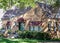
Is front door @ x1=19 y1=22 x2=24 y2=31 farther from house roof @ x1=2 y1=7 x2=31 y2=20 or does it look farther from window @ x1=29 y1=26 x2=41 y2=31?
house roof @ x1=2 y1=7 x2=31 y2=20

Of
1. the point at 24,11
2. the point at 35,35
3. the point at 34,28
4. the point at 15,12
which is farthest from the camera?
the point at 15,12

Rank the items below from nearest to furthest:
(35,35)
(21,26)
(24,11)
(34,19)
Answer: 1. (35,35)
2. (34,19)
3. (24,11)
4. (21,26)

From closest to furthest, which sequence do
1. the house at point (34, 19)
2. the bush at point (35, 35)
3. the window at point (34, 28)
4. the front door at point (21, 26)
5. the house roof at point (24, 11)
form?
the bush at point (35, 35) → the house at point (34, 19) → the house roof at point (24, 11) → the window at point (34, 28) → the front door at point (21, 26)

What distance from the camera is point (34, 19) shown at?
41562 millimetres

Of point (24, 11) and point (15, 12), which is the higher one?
point (24, 11)

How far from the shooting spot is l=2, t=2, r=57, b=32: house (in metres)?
40.4

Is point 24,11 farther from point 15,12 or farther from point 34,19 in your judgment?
point 15,12

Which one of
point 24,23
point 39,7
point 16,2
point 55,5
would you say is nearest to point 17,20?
point 24,23

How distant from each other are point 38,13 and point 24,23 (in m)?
3.39

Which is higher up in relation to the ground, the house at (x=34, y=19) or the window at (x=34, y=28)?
the house at (x=34, y=19)

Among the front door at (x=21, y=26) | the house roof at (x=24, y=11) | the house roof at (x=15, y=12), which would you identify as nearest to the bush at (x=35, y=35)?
the house roof at (x=24, y=11)

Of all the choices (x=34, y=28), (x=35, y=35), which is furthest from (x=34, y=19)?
(x=35, y=35)

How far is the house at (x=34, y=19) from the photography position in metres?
40.4

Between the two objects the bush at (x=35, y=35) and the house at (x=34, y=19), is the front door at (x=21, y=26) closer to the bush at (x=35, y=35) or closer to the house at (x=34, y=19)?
the house at (x=34, y=19)
